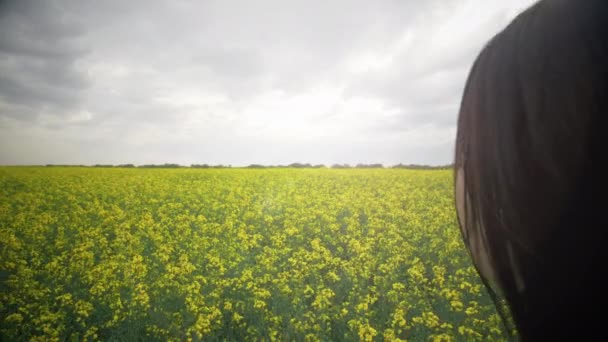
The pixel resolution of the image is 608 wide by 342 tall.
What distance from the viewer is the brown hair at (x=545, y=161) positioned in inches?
18.2

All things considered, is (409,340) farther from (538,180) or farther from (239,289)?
(538,180)

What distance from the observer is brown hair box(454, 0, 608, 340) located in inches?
18.2

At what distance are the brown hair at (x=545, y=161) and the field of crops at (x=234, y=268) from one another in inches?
158

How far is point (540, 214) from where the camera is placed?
0.50 m

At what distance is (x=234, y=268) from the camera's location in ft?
23.8

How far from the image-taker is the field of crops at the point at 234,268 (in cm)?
509

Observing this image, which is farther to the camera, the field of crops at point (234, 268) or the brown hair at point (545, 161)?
the field of crops at point (234, 268)

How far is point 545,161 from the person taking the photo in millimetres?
490

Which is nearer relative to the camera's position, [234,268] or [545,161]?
[545,161]

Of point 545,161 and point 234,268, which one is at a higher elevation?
point 545,161

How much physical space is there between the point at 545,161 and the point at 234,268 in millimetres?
7371

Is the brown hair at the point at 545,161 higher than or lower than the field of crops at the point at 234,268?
higher

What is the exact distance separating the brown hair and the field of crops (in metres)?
4.00

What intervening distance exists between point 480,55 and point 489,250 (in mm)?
368
